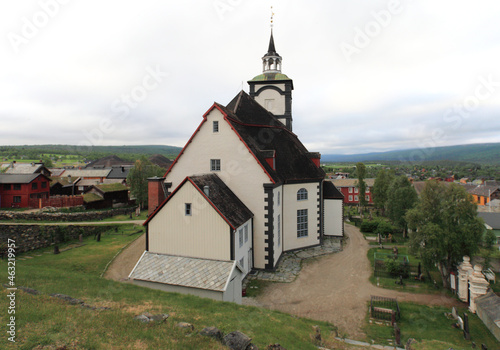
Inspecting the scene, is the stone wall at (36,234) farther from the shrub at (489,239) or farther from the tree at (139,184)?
the shrub at (489,239)

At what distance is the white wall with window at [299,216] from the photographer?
2411 cm

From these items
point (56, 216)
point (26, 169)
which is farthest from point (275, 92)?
point (26, 169)

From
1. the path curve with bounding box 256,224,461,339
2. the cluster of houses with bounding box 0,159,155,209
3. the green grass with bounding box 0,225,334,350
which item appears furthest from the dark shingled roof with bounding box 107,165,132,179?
the path curve with bounding box 256,224,461,339

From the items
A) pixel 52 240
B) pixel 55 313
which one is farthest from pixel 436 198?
pixel 52 240

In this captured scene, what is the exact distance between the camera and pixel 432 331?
13.1 m

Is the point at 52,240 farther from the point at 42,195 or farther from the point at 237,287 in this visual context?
the point at 237,287

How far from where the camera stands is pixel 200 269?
14.9 metres

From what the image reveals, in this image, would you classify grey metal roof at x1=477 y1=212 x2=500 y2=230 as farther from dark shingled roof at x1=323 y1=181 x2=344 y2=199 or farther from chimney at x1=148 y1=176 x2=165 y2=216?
chimney at x1=148 y1=176 x2=165 y2=216

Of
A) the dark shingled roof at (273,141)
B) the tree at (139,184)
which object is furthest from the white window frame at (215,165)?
the tree at (139,184)

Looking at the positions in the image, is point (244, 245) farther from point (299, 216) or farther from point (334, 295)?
point (299, 216)

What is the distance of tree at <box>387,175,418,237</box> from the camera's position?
32.2m

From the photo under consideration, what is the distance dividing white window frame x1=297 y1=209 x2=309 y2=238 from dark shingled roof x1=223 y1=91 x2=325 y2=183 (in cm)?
326

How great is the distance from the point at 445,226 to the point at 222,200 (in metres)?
14.8

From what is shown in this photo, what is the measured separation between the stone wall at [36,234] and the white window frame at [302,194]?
26.3m
